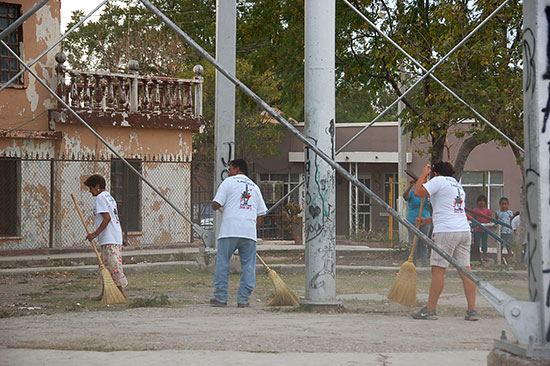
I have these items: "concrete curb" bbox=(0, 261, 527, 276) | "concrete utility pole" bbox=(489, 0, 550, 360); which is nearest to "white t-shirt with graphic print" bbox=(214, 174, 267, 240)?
"concrete curb" bbox=(0, 261, 527, 276)

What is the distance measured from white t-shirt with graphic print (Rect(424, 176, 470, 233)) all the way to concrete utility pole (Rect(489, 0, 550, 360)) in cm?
381

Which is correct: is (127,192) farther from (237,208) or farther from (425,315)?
(425,315)

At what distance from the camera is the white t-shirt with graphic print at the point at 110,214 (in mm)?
11516

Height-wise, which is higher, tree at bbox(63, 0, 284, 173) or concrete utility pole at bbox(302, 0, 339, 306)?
tree at bbox(63, 0, 284, 173)

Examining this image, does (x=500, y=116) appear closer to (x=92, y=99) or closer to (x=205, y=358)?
(x=92, y=99)

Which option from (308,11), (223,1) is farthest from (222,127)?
(308,11)

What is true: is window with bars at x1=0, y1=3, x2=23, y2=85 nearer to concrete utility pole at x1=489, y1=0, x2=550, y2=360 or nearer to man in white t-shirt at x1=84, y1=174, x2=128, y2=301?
man in white t-shirt at x1=84, y1=174, x2=128, y2=301

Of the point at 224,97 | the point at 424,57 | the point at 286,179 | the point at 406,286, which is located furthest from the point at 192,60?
the point at 406,286

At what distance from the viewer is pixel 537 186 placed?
5.91 metres

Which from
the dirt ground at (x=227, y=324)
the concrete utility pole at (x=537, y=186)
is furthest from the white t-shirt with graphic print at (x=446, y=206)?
the concrete utility pole at (x=537, y=186)

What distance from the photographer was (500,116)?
661 inches

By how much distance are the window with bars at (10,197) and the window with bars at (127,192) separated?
2103 mm

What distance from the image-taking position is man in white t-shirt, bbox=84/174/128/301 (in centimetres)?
1152

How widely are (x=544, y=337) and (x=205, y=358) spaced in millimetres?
2341
